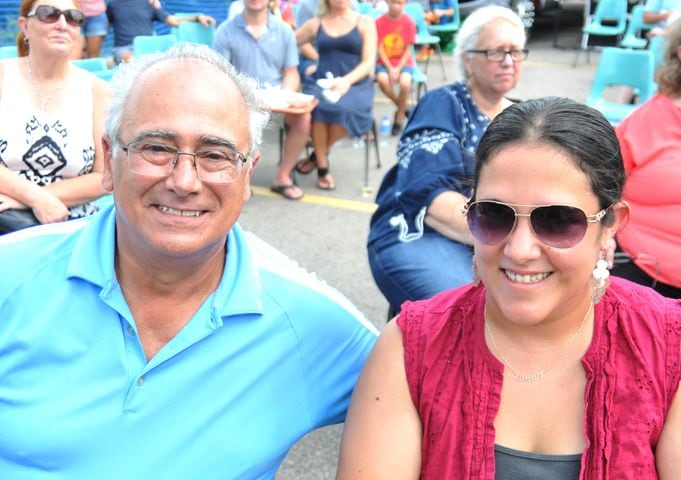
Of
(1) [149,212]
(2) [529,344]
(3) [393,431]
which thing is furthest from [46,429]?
(2) [529,344]

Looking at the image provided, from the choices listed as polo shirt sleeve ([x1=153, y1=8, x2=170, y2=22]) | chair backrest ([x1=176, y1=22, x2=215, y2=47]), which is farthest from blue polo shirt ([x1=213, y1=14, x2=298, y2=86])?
polo shirt sleeve ([x1=153, y1=8, x2=170, y2=22])

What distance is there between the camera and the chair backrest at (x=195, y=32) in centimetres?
768

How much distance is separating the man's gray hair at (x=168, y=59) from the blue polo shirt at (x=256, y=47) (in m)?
4.31

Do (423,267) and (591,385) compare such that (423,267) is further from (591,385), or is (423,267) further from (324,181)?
(324,181)

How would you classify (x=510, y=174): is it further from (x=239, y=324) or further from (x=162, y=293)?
→ (x=162, y=293)

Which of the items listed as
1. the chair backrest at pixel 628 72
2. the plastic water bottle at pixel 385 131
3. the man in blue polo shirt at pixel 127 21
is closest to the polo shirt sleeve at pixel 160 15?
the man in blue polo shirt at pixel 127 21

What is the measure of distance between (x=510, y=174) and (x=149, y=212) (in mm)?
807

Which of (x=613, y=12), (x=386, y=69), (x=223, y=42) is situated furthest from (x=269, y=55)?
(x=613, y=12)

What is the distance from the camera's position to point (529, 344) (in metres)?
1.65

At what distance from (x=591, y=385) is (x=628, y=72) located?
18.9 feet

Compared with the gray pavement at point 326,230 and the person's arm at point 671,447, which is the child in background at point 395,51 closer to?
the gray pavement at point 326,230

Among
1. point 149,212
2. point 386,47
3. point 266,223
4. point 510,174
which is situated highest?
point 510,174

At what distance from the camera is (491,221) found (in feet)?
5.08

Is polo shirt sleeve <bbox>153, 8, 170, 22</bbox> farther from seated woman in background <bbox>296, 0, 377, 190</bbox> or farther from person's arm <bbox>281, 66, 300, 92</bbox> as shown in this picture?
person's arm <bbox>281, 66, 300, 92</bbox>
